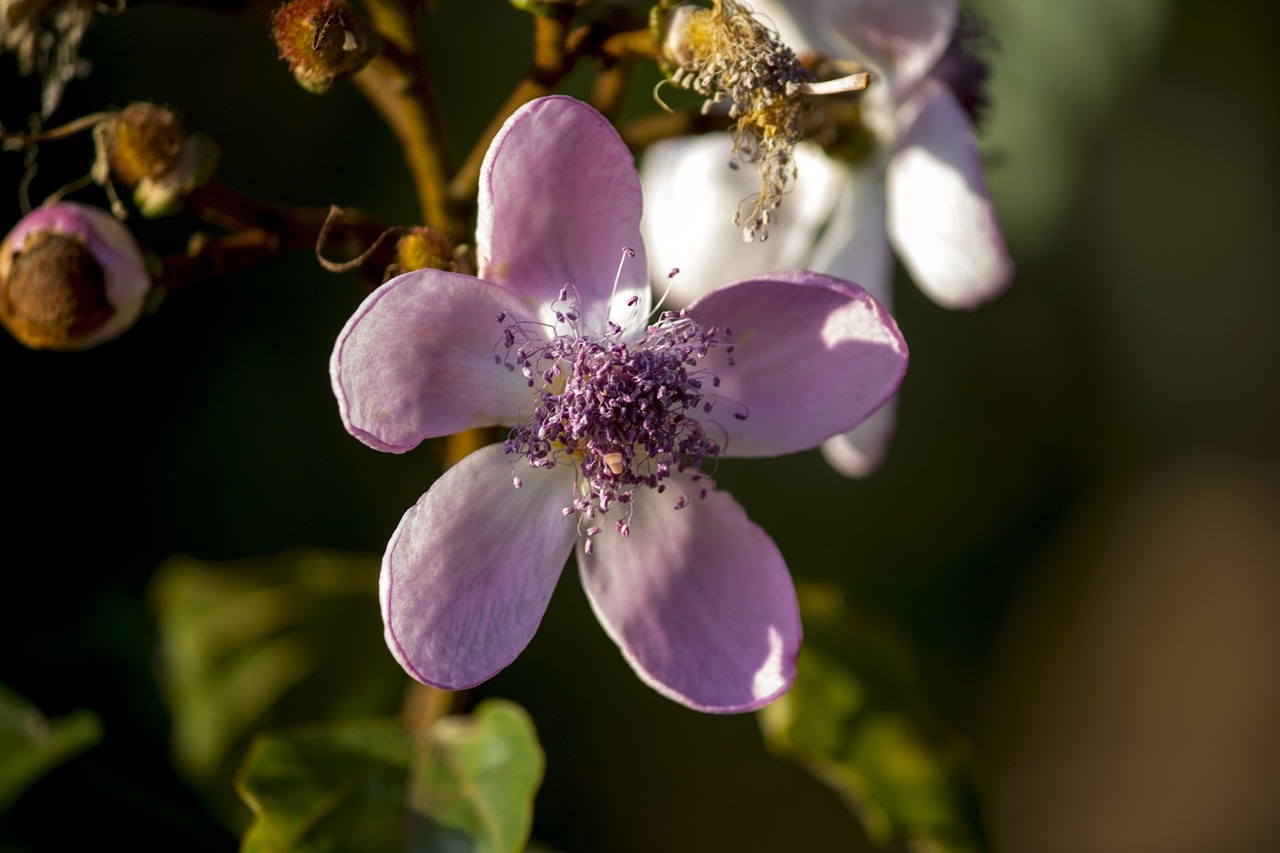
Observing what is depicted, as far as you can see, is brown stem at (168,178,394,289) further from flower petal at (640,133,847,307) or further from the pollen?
flower petal at (640,133,847,307)

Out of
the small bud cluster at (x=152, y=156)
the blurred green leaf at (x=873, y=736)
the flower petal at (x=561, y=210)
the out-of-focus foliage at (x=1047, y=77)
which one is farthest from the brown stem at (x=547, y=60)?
the out-of-focus foliage at (x=1047, y=77)

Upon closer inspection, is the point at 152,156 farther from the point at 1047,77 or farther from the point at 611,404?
the point at 1047,77

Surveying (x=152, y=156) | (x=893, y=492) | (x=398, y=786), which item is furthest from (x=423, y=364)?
(x=893, y=492)

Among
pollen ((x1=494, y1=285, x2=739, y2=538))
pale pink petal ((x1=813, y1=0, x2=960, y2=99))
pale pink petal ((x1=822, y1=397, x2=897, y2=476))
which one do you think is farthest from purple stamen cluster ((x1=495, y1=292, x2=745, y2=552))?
pale pink petal ((x1=813, y1=0, x2=960, y2=99))

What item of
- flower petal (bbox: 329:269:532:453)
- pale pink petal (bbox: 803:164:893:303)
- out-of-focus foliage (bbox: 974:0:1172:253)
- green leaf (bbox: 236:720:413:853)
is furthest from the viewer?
out-of-focus foliage (bbox: 974:0:1172:253)

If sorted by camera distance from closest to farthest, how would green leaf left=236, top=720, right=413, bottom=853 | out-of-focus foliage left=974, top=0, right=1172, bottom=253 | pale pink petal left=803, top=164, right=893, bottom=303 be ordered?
1. green leaf left=236, top=720, right=413, bottom=853
2. pale pink petal left=803, top=164, right=893, bottom=303
3. out-of-focus foliage left=974, top=0, right=1172, bottom=253

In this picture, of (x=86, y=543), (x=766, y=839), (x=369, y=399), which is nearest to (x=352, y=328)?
(x=369, y=399)
